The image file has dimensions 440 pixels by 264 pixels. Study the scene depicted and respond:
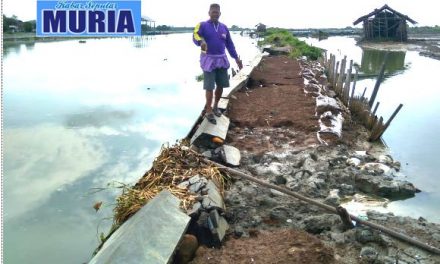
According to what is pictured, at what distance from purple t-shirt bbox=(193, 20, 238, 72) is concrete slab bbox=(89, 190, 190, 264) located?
2.88 metres

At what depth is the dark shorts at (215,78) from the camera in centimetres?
639

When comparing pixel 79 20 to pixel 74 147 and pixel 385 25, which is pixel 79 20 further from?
pixel 385 25

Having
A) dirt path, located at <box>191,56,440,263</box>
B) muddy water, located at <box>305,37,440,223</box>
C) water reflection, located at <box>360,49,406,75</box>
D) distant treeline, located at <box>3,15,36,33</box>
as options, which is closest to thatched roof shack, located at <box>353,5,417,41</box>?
water reflection, located at <box>360,49,406,75</box>

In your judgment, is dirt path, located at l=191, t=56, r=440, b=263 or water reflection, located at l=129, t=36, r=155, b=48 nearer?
dirt path, located at l=191, t=56, r=440, b=263

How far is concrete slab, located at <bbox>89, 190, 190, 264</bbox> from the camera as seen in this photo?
3139mm

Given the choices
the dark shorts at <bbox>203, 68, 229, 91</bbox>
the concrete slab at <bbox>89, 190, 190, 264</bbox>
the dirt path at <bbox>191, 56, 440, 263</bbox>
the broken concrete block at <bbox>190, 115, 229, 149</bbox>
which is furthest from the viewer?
the dark shorts at <bbox>203, 68, 229, 91</bbox>

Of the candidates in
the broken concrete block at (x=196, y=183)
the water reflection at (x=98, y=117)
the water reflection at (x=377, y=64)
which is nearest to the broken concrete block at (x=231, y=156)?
the broken concrete block at (x=196, y=183)

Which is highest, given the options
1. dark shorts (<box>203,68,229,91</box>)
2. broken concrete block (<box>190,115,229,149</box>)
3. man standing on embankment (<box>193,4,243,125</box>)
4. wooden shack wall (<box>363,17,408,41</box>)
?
wooden shack wall (<box>363,17,408,41</box>)

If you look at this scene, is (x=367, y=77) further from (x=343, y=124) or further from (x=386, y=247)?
(x=386, y=247)

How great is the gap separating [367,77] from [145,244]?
16.9m

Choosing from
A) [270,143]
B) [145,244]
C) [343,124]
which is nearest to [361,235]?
[145,244]

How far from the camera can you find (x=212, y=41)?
6.24 meters

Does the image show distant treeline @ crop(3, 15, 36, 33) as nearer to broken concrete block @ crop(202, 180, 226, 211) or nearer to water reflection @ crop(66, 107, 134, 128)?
water reflection @ crop(66, 107, 134, 128)

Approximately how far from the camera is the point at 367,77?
1836cm
